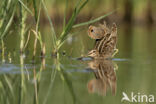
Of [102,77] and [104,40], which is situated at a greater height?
[104,40]

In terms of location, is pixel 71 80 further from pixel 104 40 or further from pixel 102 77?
pixel 104 40

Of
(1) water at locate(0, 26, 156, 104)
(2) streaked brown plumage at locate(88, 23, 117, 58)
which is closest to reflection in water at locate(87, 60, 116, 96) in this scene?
(1) water at locate(0, 26, 156, 104)

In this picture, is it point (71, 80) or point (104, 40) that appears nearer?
point (71, 80)

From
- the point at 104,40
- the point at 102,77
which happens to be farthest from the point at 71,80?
the point at 104,40

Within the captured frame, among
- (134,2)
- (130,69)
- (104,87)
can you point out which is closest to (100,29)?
(130,69)

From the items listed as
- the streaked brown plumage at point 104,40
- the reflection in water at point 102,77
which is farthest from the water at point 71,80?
the streaked brown plumage at point 104,40

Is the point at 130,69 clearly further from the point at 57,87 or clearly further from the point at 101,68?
the point at 57,87
